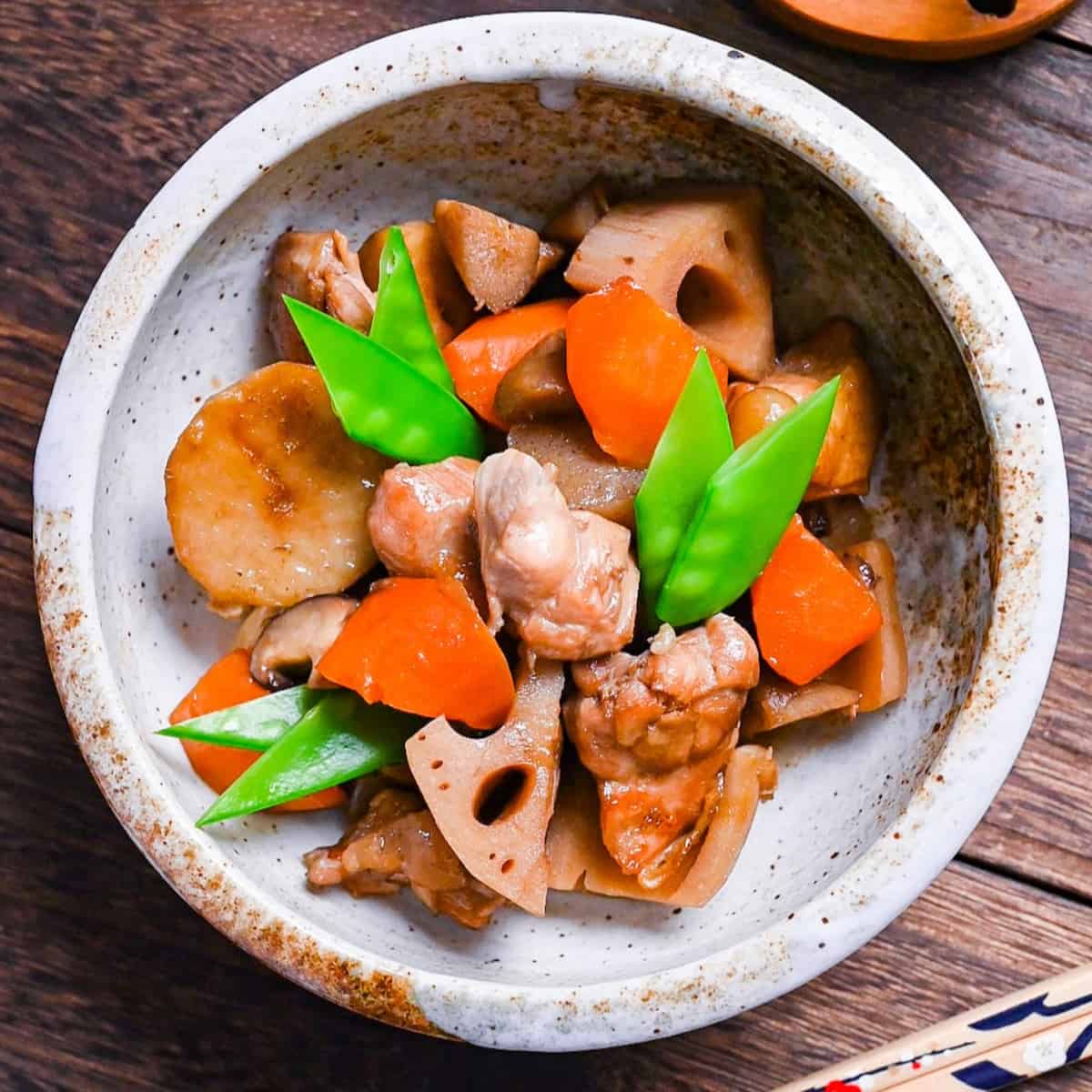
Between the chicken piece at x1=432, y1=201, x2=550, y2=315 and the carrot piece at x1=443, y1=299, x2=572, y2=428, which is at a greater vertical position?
the chicken piece at x1=432, y1=201, x2=550, y2=315

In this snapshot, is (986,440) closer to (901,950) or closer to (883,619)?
(883,619)

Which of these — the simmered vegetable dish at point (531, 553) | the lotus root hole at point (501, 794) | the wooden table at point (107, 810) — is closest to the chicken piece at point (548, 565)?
the simmered vegetable dish at point (531, 553)

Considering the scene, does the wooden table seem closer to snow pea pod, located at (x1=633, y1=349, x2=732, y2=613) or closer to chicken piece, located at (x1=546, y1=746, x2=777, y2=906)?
chicken piece, located at (x1=546, y1=746, x2=777, y2=906)

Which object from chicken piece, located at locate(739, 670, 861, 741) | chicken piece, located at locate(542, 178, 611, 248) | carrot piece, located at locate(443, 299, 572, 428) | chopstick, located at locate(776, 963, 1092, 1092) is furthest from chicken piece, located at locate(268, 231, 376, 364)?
chopstick, located at locate(776, 963, 1092, 1092)

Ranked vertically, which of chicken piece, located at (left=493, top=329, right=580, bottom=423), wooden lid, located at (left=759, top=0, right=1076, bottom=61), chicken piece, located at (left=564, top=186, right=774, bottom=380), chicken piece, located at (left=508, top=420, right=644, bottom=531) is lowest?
chicken piece, located at (left=508, top=420, right=644, bottom=531)

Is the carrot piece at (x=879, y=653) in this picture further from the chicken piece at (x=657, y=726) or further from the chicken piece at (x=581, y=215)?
the chicken piece at (x=581, y=215)

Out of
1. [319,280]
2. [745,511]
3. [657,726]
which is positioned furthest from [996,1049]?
[319,280]

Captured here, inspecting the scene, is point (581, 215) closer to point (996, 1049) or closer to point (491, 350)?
point (491, 350)
